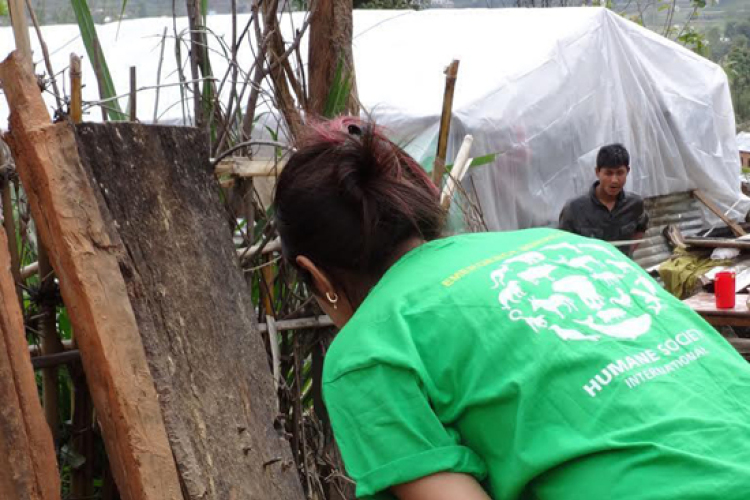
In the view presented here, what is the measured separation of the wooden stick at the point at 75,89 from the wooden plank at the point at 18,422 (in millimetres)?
409

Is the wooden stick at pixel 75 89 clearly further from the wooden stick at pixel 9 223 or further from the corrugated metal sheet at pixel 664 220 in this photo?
the corrugated metal sheet at pixel 664 220

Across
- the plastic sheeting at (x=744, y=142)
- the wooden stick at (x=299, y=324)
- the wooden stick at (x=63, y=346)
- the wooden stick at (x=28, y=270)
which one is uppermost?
the wooden stick at (x=28, y=270)

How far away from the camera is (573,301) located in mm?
1442

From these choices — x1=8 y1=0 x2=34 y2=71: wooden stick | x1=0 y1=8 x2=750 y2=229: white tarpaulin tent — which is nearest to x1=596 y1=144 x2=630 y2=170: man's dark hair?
x1=0 y1=8 x2=750 y2=229: white tarpaulin tent

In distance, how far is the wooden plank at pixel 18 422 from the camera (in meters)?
1.99

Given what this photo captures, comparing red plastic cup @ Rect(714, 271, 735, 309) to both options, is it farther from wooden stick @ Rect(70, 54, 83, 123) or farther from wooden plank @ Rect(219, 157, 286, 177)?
wooden stick @ Rect(70, 54, 83, 123)

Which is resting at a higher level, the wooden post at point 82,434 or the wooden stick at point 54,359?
the wooden stick at point 54,359

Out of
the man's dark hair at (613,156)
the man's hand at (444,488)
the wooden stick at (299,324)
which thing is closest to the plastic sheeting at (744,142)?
the man's dark hair at (613,156)

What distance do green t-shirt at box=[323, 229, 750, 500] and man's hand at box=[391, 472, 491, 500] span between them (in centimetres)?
1

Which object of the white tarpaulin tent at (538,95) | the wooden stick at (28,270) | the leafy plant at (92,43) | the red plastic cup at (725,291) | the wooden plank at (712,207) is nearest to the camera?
the wooden stick at (28,270)

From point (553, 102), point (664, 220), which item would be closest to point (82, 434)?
point (553, 102)

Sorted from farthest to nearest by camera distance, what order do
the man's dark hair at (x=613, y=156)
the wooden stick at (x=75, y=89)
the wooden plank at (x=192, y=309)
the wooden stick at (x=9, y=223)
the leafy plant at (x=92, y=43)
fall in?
the man's dark hair at (x=613, y=156), the leafy plant at (x=92, y=43), the wooden stick at (x=9, y=223), the wooden stick at (x=75, y=89), the wooden plank at (x=192, y=309)

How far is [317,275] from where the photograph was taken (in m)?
1.54

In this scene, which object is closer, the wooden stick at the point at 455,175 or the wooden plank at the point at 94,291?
the wooden plank at the point at 94,291
